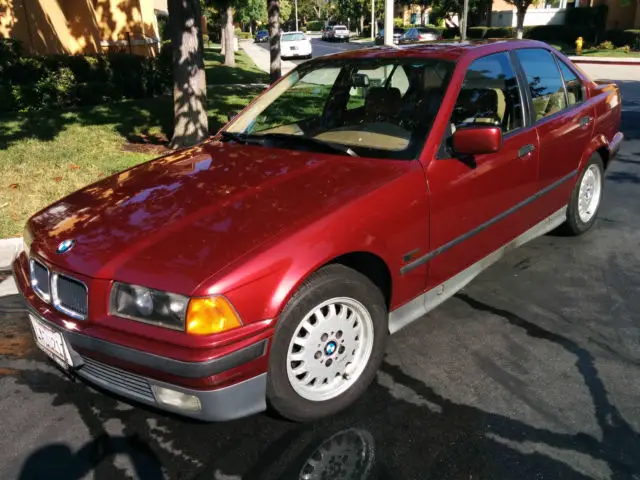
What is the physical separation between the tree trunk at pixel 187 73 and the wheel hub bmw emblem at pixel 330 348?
5.75 m

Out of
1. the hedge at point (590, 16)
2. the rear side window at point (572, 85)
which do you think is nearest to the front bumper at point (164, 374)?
the rear side window at point (572, 85)

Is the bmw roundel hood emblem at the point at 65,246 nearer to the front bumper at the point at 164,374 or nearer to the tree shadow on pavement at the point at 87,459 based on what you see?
the front bumper at the point at 164,374

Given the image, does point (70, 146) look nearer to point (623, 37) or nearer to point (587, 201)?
point (587, 201)

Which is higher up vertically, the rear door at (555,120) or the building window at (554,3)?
the building window at (554,3)

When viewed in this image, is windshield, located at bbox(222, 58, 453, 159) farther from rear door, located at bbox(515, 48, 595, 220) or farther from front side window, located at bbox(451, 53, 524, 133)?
rear door, located at bbox(515, 48, 595, 220)

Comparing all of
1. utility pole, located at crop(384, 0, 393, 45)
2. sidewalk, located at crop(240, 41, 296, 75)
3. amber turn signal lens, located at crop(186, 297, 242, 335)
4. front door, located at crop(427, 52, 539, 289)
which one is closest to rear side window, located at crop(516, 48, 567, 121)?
front door, located at crop(427, 52, 539, 289)

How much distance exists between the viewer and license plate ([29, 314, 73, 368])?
8.07 ft

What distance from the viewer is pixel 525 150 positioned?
3.62 m

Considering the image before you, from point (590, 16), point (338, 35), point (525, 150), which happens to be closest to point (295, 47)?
point (590, 16)

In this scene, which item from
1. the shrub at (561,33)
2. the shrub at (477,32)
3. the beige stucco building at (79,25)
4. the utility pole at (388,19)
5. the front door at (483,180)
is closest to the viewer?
the front door at (483,180)

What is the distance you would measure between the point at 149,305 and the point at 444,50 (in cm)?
242

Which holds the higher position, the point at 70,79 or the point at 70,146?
the point at 70,79

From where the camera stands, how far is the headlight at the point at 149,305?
2.18m

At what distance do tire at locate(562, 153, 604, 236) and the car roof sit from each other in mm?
1218
